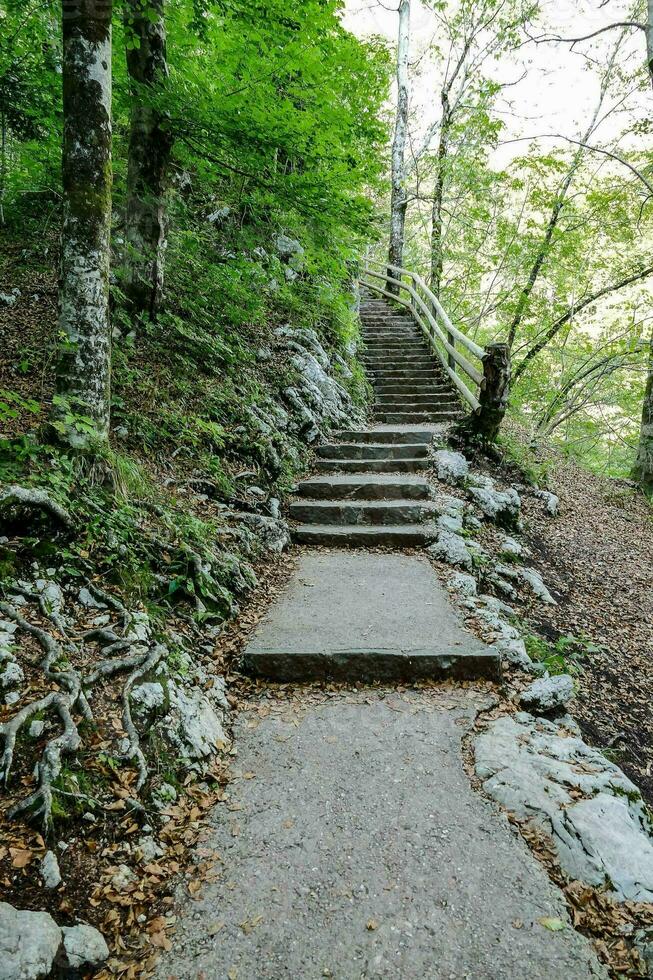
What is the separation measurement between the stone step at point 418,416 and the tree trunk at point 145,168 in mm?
4660

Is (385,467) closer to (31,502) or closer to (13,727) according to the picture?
(31,502)

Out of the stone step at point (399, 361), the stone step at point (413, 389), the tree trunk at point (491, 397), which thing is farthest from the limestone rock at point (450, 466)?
the stone step at point (399, 361)

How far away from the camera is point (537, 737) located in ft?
9.44

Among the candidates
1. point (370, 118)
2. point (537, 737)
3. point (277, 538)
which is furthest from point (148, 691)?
point (370, 118)

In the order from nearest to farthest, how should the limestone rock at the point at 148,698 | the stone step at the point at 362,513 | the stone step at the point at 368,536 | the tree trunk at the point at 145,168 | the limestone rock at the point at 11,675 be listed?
1. the limestone rock at the point at 11,675
2. the limestone rock at the point at 148,698
3. the tree trunk at the point at 145,168
4. the stone step at the point at 368,536
5. the stone step at the point at 362,513

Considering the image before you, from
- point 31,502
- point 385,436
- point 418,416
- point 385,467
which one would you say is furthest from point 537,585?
point 31,502

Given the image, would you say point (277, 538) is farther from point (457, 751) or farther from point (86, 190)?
point (86, 190)

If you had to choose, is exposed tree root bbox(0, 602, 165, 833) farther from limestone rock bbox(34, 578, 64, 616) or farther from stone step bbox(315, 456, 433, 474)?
stone step bbox(315, 456, 433, 474)

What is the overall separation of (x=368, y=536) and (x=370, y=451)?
6.51 feet

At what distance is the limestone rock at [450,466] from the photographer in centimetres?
663

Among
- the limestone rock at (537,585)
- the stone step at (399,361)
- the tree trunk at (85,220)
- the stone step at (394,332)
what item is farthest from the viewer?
the stone step at (394,332)

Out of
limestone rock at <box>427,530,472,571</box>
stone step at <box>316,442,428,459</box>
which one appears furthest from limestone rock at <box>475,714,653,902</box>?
stone step at <box>316,442,428,459</box>

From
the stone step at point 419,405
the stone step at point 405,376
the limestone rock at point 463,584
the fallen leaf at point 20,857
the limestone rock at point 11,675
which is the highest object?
the stone step at point 405,376

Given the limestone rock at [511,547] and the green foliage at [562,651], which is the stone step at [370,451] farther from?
the green foliage at [562,651]
